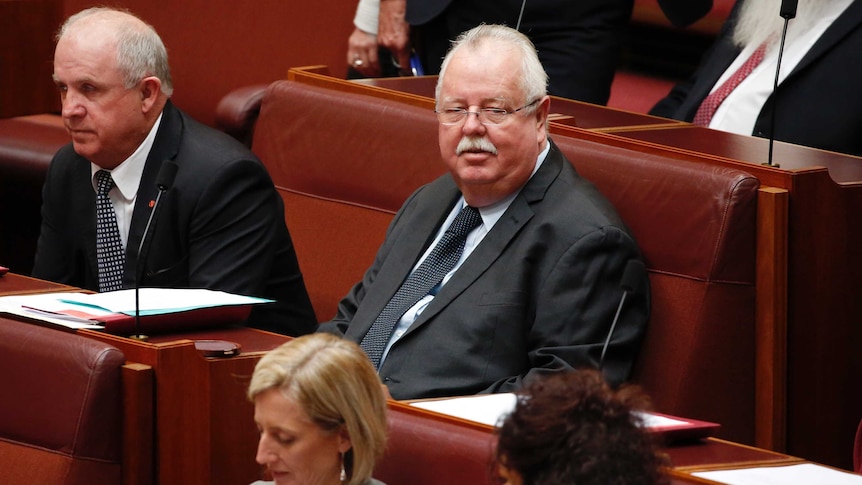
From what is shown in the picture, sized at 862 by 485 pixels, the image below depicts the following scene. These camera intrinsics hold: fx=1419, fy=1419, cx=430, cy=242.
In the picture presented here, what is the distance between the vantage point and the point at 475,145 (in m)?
2.43

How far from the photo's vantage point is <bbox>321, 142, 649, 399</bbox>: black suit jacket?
88.7 inches

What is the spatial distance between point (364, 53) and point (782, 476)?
8.16 feet

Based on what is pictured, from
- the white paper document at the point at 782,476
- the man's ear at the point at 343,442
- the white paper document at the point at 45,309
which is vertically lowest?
the white paper document at the point at 782,476

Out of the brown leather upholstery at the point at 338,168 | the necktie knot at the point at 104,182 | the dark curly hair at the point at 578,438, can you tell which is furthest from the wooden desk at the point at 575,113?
the dark curly hair at the point at 578,438

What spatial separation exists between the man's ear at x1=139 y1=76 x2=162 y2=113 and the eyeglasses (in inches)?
26.8

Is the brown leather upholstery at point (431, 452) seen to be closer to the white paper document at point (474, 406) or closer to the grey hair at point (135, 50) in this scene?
the white paper document at point (474, 406)

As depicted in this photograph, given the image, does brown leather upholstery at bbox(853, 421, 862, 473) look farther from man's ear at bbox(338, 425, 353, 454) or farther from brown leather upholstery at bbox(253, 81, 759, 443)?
man's ear at bbox(338, 425, 353, 454)

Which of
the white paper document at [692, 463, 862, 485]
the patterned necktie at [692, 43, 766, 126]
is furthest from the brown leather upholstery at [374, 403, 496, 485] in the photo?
the patterned necktie at [692, 43, 766, 126]

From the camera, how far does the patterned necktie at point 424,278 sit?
2451mm

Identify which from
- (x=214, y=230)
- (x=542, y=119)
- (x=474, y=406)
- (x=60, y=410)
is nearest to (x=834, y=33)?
(x=542, y=119)

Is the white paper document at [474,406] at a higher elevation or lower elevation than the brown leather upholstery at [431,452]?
higher

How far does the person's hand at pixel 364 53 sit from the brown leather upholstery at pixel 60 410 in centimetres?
204

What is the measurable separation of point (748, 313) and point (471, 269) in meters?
0.46

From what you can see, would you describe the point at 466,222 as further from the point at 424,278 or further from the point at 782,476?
the point at 782,476
